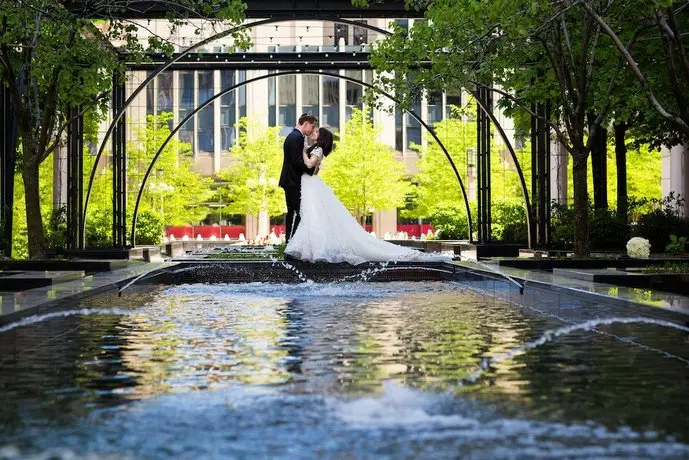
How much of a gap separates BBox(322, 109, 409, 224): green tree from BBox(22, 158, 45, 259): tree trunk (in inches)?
1771

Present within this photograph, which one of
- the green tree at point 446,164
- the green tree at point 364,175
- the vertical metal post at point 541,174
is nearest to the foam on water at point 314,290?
the vertical metal post at point 541,174

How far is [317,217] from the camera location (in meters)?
22.0

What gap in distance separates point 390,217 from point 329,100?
10.1 m

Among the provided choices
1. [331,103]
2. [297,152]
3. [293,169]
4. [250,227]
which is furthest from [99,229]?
[331,103]

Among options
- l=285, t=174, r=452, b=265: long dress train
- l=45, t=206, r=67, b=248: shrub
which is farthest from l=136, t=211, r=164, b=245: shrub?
l=285, t=174, r=452, b=265: long dress train

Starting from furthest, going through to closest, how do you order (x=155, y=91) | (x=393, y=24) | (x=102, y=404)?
(x=155, y=91), (x=393, y=24), (x=102, y=404)

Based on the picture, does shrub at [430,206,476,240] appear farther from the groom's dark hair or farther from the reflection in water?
the reflection in water

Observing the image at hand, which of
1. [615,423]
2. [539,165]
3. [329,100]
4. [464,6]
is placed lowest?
[615,423]

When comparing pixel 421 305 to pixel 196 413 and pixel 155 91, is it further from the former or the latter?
pixel 155 91

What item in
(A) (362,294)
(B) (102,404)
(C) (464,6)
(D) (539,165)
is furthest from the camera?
(D) (539,165)

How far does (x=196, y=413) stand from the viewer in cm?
637

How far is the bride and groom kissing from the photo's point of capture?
71.2 ft

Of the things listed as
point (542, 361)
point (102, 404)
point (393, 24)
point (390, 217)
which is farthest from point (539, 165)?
point (390, 217)

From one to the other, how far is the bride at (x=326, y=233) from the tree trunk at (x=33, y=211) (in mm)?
5141
